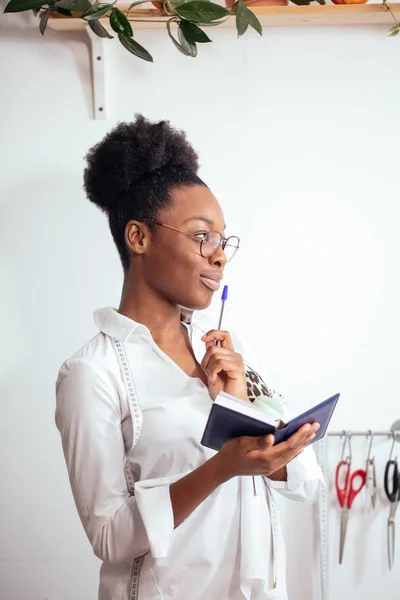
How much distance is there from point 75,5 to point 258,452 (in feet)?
3.88

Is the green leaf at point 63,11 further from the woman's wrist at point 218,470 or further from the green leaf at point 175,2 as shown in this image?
the woman's wrist at point 218,470

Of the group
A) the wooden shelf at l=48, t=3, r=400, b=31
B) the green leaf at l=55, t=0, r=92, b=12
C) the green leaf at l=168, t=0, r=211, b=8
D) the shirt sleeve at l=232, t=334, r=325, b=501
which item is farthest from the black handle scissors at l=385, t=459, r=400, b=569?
the green leaf at l=55, t=0, r=92, b=12

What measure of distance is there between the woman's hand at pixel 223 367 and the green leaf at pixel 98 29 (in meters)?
0.91

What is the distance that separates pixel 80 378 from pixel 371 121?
118 centimetres

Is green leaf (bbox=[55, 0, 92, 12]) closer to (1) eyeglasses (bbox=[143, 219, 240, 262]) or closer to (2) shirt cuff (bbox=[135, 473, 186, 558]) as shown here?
(1) eyeglasses (bbox=[143, 219, 240, 262])

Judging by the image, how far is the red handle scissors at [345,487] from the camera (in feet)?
6.45

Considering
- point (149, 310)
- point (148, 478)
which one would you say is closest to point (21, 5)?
point (149, 310)

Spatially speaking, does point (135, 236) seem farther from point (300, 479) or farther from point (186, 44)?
point (186, 44)

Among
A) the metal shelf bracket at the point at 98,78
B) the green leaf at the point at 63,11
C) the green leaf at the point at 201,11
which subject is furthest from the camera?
the metal shelf bracket at the point at 98,78

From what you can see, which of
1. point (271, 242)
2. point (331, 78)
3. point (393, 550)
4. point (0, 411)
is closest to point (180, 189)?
point (271, 242)

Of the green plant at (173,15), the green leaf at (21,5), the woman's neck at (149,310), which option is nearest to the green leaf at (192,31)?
the green plant at (173,15)

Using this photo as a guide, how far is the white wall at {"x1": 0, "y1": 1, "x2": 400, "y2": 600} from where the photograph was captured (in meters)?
2.00

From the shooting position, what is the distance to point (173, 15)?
1.78 metres

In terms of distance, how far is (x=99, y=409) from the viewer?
1.16 meters
